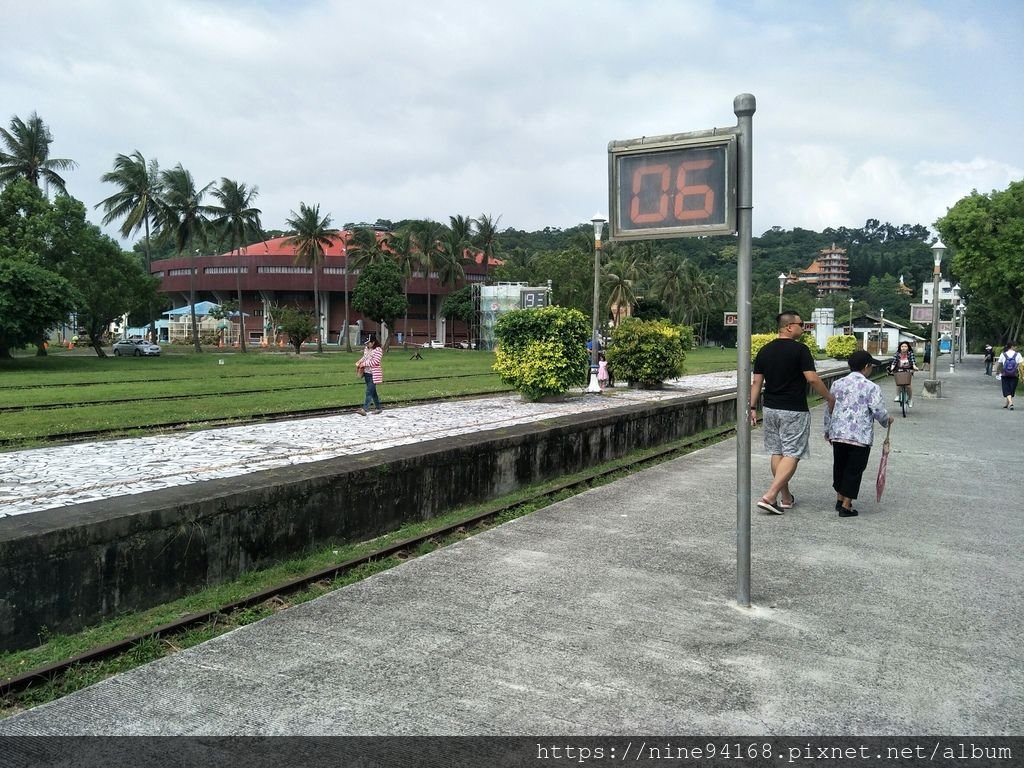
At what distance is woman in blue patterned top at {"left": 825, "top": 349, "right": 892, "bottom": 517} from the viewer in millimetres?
7461

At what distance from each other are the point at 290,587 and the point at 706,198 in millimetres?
3538

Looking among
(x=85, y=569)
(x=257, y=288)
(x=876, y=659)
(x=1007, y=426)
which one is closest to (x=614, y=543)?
(x=876, y=659)

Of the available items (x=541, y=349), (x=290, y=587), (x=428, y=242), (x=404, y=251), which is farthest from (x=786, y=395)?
(x=428, y=242)

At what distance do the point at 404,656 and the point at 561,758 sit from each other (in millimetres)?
1207

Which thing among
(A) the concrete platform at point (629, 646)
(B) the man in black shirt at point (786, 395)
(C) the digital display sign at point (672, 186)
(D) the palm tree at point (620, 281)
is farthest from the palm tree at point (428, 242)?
(C) the digital display sign at point (672, 186)

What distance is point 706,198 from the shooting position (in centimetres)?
479

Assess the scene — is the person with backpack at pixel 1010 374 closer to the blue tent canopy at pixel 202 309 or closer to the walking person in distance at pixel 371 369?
the walking person in distance at pixel 371 369

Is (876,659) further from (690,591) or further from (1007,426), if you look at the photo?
(1007,426)

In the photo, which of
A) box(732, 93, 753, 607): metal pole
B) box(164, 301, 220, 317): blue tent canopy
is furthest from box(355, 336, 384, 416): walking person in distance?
box(164, 301, 220, 317): blue tent canopy

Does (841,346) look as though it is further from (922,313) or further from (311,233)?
(311,233)

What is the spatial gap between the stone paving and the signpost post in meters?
4.12

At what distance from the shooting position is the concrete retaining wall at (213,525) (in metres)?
4.41

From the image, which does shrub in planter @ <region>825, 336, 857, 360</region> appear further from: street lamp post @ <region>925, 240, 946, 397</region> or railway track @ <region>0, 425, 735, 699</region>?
railway track @ <region>0, 425, 735, 699</region>

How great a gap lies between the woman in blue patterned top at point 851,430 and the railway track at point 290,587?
2852 mm
